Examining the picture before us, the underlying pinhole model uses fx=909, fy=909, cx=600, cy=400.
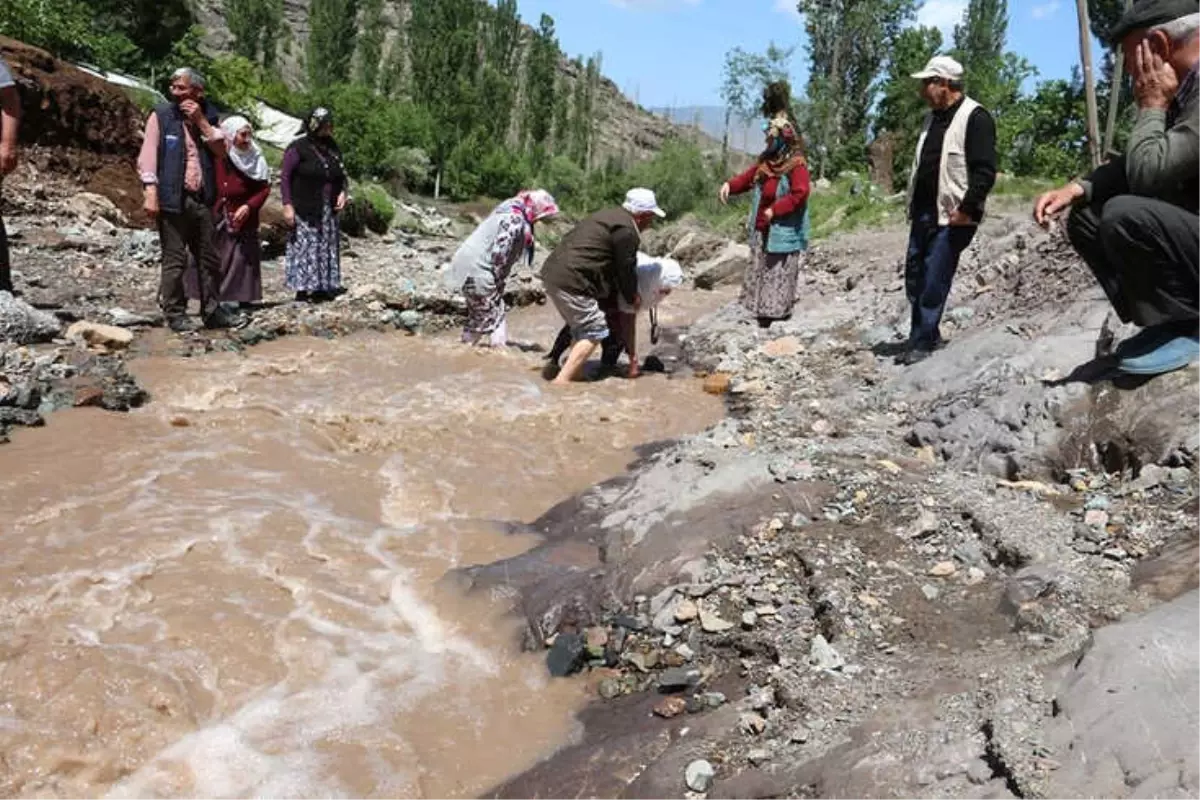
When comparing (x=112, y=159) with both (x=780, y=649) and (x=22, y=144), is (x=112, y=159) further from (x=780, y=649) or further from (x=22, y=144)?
(x=780, y=649)

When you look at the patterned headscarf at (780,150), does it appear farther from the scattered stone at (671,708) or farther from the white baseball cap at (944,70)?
the scattered stone at (671,708)

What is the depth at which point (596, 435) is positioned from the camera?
5.08 metres

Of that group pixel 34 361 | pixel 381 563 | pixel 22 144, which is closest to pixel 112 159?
pixel 22 144

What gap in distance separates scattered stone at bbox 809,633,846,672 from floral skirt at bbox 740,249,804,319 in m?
4.98

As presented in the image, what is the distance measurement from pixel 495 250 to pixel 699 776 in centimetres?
473

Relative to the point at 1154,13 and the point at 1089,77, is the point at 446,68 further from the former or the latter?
the point at 1154,13

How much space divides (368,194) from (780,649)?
490 inches

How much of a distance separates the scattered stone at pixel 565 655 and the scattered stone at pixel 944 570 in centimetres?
112

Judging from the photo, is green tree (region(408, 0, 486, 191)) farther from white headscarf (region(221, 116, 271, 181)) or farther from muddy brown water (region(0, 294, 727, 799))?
muddy brown water (region(0, 294, 727, 799))

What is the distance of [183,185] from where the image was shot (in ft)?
19.5

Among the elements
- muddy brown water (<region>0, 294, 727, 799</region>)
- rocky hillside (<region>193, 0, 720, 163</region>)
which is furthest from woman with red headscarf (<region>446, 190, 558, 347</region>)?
rocky hillside (<region>193, 0, 720, 163</region>)

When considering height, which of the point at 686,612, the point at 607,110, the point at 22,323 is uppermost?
the point at 607,110

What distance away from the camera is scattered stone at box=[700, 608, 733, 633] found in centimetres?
272

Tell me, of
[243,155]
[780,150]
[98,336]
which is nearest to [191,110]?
[243,155]
